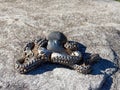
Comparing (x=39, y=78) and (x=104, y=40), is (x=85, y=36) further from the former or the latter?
(x=39, y=78)

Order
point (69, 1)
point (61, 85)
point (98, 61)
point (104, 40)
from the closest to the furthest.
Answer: point (61, 85), point (98, 61), point (104, 40), point (69, 1)

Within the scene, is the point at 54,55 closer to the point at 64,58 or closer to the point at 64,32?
the point at 64,58

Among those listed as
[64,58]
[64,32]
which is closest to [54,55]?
[64,58]

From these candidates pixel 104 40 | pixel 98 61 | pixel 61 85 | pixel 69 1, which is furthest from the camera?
pixel 69 1

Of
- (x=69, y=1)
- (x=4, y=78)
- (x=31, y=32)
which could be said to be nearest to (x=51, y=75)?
(x=4, y=78)
